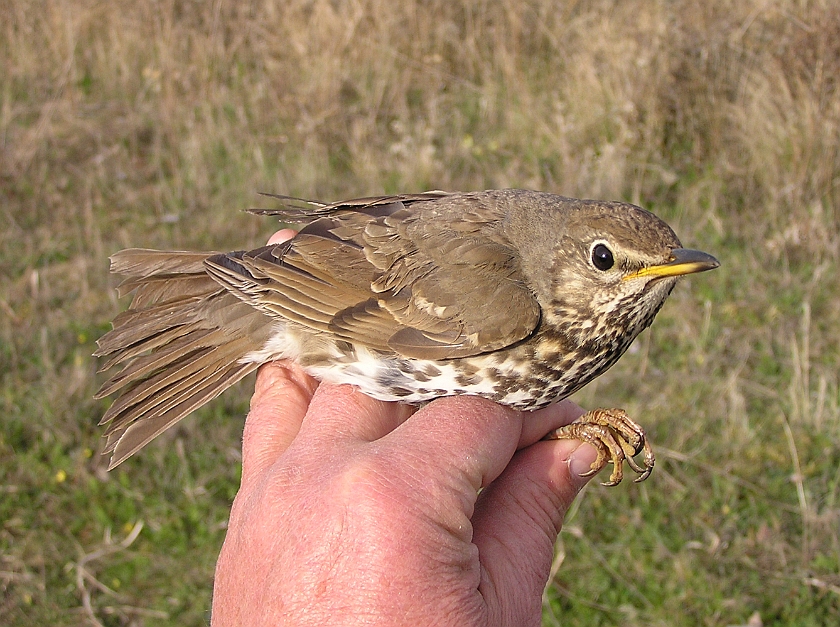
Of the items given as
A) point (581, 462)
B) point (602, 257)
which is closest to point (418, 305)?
point (602, 257)

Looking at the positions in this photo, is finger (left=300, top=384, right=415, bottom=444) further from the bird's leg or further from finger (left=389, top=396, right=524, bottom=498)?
the bird's leg

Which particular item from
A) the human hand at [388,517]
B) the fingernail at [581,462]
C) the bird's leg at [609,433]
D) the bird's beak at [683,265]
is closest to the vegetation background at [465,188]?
the bird's leg at [609,433]

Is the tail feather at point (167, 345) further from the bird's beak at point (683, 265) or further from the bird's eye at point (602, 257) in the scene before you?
the bird's beak at point (683, 265)

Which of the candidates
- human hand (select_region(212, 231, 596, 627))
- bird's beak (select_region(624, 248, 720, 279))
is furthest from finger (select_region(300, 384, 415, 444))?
bird's beak (select_region(624, 248, 720, 279))

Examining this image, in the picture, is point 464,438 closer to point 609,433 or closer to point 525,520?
point 525,520

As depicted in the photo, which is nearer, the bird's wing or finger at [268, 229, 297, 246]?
the bird's wing

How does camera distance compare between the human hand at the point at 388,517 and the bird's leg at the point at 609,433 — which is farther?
the bird's leg at the point at 609,433
